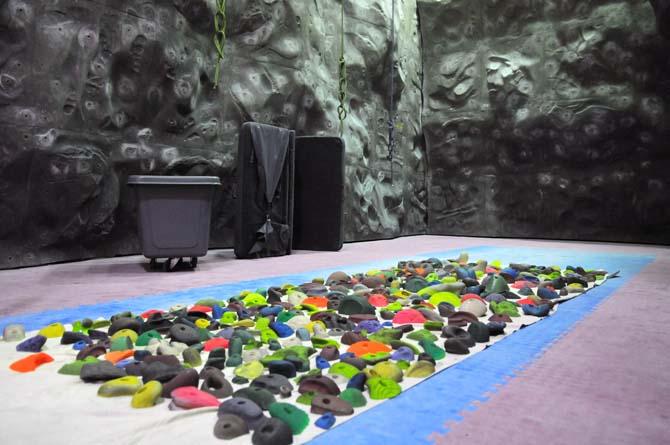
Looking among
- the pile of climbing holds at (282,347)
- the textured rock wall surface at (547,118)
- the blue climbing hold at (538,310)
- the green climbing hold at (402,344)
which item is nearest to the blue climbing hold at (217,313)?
the pile of climbing holds at (282,347)

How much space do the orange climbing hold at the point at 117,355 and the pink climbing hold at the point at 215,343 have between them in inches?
7.6

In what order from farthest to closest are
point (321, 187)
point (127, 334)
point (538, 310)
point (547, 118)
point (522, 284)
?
1. point (547, 118)
2. point (321, 187)
3. point (522, 284)
4. point (538, 310)
5. point (127, 334)

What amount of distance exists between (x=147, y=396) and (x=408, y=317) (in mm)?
995

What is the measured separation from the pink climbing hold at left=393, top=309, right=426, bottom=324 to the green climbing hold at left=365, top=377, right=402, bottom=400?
0.67 metres

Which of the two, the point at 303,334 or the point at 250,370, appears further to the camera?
the point at 303,334

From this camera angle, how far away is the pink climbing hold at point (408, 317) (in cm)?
178

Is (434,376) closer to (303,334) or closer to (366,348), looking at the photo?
(366,348)

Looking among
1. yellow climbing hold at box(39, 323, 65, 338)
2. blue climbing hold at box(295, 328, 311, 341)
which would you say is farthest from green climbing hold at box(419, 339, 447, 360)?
yellow climbing hold at box(39, 323, 65, 338)

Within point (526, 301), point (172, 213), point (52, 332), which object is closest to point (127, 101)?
point (172, 213)

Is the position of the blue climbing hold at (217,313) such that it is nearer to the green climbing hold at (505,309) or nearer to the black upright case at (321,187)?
the green climbing hold at (505,309)

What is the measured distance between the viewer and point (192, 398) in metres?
1.01

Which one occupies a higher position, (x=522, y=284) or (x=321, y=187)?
(x=321, y=187)

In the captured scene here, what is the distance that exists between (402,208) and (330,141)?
10.5 feet

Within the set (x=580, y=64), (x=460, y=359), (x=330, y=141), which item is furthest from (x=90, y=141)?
(x=580, y=64)
